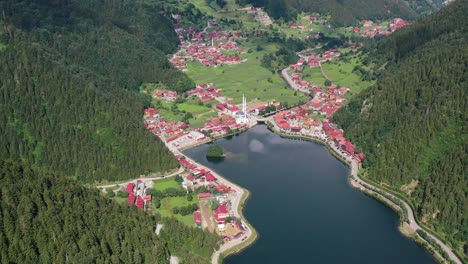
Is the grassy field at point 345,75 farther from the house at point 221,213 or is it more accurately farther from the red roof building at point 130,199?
the red roof building at point 130,199

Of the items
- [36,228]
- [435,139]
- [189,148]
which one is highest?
[435,139]

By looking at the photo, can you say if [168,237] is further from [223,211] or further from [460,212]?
[460,212]

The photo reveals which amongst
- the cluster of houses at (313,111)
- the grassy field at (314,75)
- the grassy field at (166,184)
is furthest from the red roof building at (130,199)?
the grassy field at (314,75)

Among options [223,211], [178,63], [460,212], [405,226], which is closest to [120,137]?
[223,211]

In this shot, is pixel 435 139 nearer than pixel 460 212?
No

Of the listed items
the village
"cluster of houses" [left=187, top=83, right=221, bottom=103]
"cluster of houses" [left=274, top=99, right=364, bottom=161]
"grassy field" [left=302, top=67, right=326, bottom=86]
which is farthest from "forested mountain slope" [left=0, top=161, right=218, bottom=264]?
"grassy field" [left=302, top=67, right=326, bottom=86]

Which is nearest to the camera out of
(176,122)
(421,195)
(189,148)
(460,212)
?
(460,212)

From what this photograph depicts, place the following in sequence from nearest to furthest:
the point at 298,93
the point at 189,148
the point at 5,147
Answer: the point at 5,147 < the point at 189,148 < the point at 298,93
